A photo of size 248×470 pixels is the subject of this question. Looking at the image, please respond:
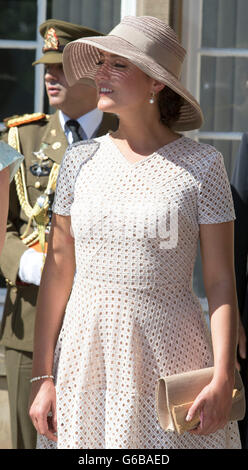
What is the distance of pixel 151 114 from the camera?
9.48 feet

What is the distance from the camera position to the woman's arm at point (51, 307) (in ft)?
9.14

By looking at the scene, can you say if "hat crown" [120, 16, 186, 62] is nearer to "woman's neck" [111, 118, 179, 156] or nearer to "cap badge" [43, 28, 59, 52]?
"woman's neck" [111, 118, 179, 156]

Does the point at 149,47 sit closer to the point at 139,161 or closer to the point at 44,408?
the point at 139,161

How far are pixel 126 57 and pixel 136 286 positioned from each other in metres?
0.65

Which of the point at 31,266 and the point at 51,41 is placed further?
the point at 51,41

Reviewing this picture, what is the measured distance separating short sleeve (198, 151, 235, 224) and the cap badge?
4.03 feet

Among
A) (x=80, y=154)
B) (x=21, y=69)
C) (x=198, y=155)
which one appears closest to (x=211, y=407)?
(x=198, y=155)

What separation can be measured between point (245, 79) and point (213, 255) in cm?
207

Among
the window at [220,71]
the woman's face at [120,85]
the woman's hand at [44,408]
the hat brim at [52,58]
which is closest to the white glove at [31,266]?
the hat brim at [52,58]

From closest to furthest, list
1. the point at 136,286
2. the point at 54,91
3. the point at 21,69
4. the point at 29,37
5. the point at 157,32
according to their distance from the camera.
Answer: the point at 136,286, the point at 157,32, the point at 54,91, the point at 21,69, the point at 29,37

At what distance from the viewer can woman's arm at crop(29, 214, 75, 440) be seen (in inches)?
110

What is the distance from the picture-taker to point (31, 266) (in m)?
3.60

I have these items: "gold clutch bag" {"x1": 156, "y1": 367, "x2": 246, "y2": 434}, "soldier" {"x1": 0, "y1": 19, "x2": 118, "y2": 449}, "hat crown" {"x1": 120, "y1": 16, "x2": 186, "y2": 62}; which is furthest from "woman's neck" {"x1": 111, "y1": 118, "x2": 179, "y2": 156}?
"soldier" {"x1": 0, "y1": 19, "x2": 118, "y2": 449}

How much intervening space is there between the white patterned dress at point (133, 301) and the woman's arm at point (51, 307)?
5 cm
